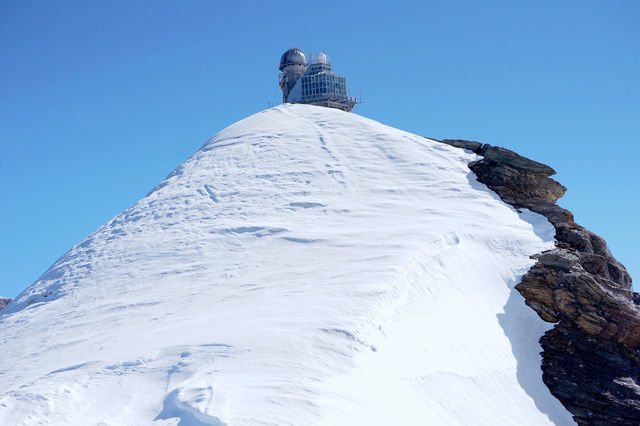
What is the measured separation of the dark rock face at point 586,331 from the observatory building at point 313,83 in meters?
36.8

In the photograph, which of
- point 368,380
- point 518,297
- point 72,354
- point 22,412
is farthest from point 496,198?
point 22,412

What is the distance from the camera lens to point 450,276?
20484 mm

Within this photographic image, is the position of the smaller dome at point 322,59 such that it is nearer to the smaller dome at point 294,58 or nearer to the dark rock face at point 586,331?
the smaller dome at point 294,58

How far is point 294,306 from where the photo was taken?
17109mm

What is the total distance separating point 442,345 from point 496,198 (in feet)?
39.8

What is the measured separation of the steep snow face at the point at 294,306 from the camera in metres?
13.3

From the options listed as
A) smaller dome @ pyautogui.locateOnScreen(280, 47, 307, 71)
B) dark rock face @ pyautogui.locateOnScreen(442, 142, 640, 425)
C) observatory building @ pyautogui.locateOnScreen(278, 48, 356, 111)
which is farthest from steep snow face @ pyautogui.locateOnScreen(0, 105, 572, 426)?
A: smaller dome @ pyautogui.locateOnScreen(280, 47, 307, 71)

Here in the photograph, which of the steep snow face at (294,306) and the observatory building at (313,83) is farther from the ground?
the observatory building at (313,83)

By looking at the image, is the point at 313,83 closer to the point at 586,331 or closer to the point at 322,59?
the point at 322,59

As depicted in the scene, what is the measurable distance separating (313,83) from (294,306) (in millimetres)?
44302

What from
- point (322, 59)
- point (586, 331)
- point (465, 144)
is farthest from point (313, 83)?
point (586, 331)

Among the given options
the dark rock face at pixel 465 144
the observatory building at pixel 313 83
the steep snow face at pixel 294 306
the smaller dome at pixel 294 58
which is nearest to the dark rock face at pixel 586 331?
the steep snow face at pixel 294 306

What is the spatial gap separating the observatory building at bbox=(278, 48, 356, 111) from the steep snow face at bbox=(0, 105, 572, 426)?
27.2 metres

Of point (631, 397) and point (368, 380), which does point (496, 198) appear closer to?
point (631, 397)
